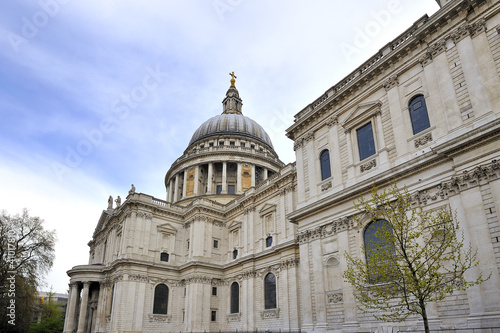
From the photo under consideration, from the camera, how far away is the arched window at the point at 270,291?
104 ft

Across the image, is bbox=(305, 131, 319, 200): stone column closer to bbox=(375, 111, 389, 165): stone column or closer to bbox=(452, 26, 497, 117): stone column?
bbox=(375, 111, 389, 165): stone column

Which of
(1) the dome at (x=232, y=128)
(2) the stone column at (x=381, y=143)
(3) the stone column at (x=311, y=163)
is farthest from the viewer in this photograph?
(1) the dome at (x=232, y=128)

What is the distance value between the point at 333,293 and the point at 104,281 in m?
28.8

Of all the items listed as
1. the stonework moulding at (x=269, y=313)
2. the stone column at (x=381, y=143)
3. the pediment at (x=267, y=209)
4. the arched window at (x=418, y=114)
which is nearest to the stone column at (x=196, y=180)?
the pediment at (x=267, y=209)

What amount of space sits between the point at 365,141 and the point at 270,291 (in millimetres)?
16860

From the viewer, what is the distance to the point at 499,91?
1599cm

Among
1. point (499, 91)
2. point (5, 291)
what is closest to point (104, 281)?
point (5, 291)

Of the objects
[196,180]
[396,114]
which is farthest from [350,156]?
[196,180]

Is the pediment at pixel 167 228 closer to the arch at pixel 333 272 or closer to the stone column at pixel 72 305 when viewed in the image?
the stone column at pixel 72 305

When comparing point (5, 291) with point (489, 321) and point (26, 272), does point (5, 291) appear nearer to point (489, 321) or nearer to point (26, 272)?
point (26, 272)

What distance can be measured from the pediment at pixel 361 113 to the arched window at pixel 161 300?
2590 centimetres

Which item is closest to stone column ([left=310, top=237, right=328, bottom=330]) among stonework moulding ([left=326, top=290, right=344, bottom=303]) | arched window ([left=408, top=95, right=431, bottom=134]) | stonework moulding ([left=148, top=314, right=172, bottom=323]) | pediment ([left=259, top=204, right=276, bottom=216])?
stonework moulding ([left=326, top=290, right=344, bottom=303])

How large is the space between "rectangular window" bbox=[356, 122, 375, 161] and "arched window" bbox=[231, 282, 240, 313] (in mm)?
20706

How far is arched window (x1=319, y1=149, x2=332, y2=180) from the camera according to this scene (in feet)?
80.6
